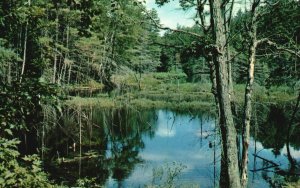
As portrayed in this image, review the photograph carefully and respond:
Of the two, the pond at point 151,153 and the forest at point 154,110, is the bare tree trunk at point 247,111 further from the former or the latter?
the pond at point 151,153

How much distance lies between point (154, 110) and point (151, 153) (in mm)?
19213

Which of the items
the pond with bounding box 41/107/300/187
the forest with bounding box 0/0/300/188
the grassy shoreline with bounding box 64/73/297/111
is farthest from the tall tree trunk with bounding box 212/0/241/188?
the grassy shoreline with bounding box 64/73/297/111

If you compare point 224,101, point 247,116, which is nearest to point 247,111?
point 247,116

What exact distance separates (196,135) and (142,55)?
5842 cm

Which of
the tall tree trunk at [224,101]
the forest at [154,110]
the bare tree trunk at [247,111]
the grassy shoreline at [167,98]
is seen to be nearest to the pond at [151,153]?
the forest at [154,110]

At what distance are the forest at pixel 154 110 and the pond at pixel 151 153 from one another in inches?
3.6

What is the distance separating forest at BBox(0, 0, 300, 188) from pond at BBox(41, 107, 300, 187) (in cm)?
9

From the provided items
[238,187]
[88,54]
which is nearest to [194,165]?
[238,187]

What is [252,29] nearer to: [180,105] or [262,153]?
[262,153]

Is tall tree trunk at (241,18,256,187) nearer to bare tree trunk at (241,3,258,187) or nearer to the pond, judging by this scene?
bare tree trunk at (241,3,258,187)

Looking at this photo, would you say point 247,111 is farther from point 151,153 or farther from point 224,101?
point 151,153

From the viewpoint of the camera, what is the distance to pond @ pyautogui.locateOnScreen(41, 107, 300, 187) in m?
20.9

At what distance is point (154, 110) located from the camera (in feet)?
154

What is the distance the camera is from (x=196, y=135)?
1329 inches
